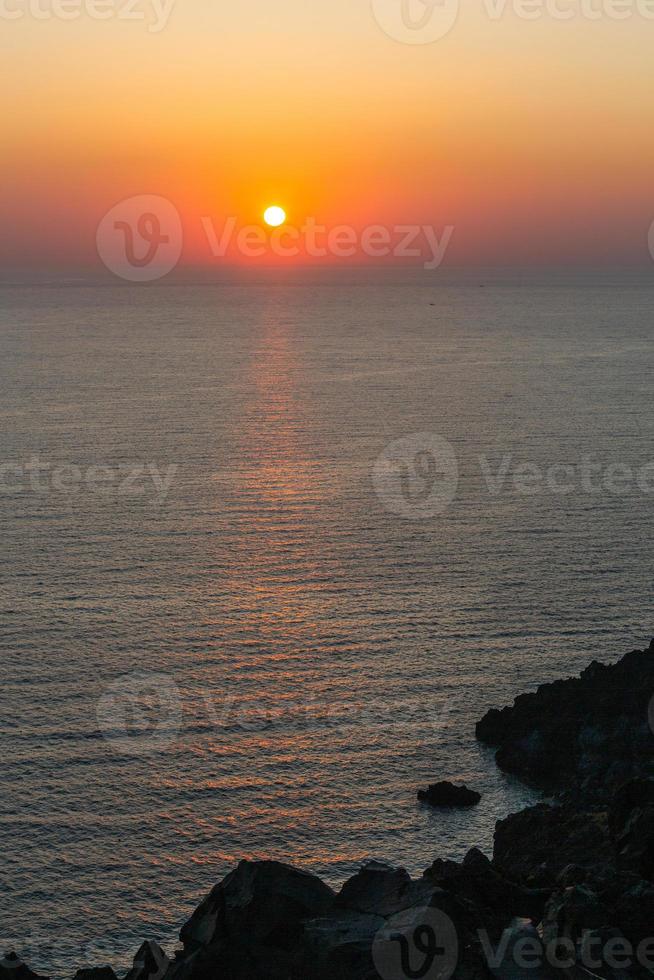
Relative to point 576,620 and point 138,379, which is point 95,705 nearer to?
point 576,620

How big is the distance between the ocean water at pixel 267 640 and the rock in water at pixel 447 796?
0.66 m

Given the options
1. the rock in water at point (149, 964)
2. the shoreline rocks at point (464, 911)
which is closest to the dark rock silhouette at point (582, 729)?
the shoreline rocks at point (464, 911)

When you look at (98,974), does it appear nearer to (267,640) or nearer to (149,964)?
(149,964)

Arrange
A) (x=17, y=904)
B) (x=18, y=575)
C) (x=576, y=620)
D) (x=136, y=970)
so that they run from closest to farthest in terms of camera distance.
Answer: (x=136, y=970) → (x=17, y=904) → (x=576, y=620) → (x=18, y=575)

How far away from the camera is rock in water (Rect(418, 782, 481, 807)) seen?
147 ft

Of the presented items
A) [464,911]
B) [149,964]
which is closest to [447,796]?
[464,911]

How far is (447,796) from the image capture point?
4491 centimetres

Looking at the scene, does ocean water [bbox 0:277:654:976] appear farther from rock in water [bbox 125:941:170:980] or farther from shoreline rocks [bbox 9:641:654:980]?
shoreline rocks [bbox 9:641:654:980]

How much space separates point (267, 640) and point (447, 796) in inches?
686

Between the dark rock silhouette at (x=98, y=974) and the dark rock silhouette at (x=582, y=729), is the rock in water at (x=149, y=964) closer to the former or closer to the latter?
the dark rock silhouette at (x=98, y=974)

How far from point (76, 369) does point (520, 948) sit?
168 meters

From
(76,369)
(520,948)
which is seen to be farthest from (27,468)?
(76,369)

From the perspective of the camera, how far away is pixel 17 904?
126 feet

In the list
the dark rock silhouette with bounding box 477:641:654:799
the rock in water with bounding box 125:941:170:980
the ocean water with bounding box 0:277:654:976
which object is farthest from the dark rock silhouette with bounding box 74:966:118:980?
the dark rock silhouette with bounding box 477:641:654:799
